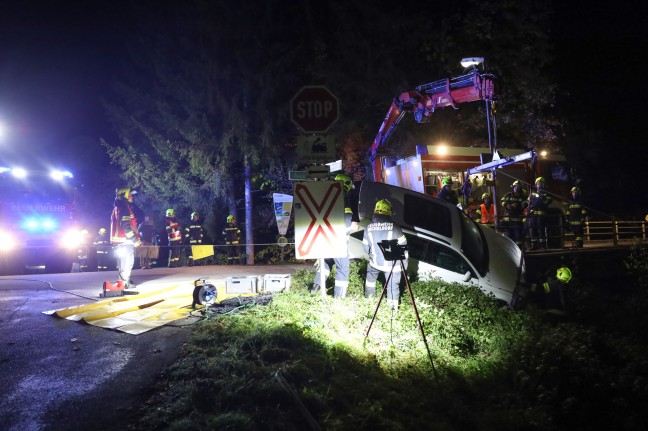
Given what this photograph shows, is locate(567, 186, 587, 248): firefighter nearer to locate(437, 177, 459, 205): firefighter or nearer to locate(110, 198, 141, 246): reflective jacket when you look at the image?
locate(437, 177, 459, 205): firefighter

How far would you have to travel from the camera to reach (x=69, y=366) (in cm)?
474

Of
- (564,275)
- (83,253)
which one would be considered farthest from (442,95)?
(83,253)

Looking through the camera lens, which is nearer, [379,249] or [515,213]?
[379,249]

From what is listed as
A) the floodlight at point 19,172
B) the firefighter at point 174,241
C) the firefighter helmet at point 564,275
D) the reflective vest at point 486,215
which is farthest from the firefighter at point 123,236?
the reflective vest at point 486,215

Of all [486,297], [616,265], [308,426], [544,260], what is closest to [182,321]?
[308,426]

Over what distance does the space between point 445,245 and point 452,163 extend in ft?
27.0

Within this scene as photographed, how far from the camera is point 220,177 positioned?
18047mm

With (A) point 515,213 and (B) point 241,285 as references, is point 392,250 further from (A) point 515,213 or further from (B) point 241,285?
(A) point 515,213

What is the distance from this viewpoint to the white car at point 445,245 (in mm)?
7691

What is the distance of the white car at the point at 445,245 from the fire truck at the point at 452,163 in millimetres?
3523

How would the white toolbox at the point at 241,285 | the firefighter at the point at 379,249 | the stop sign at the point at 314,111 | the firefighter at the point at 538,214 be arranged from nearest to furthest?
the stop sign at the point at 314,111 < the firefighter at the point at 379,249 < the white toolbox at the point at 241,285 < the firefighter at the point at 538,214

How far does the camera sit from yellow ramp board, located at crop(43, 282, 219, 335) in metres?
6.28

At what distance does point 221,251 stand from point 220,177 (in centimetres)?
318

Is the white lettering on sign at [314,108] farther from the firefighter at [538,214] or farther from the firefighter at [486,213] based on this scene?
the firefighter at [486,213]
